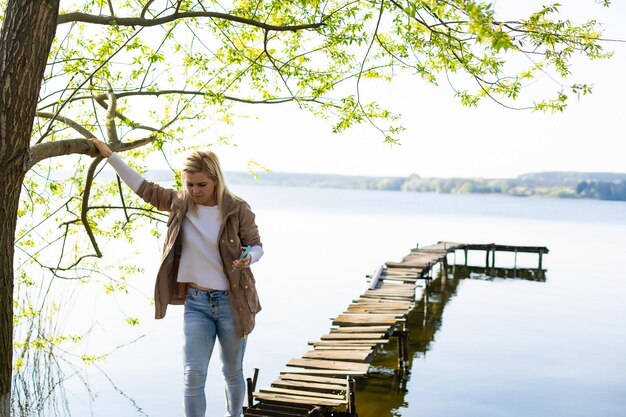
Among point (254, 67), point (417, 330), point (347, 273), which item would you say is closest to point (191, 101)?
point (254, 67)

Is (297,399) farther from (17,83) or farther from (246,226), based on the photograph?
(17,83)

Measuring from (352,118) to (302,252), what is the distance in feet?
102

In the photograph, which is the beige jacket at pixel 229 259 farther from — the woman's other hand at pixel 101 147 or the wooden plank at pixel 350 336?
the wooden plank at pixel 350 336

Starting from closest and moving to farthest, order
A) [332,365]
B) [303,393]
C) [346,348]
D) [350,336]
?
[303,393], [332,365], [346,348], [350,336]

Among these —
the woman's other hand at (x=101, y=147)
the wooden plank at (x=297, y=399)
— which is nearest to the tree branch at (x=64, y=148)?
the woman's other hand at (x=101, y=147)

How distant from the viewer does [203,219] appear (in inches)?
197

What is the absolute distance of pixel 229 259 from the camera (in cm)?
489

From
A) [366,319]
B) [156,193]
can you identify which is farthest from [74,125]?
[366,319]

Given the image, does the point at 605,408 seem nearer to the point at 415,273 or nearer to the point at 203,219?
the point at 415,273

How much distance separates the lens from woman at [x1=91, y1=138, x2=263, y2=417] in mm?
4918

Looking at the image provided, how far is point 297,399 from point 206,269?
3.93 meters

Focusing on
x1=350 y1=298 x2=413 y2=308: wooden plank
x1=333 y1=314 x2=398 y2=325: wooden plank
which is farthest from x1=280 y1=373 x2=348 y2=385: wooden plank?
x1=350 y1=298 x2=413 y2=308: wooden plank

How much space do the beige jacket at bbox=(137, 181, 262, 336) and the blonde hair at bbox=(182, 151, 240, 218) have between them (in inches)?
1.4

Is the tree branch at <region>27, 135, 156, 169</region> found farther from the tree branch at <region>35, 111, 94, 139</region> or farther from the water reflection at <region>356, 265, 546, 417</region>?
the water reflection at <region>356, 265, 546, 417</region>
